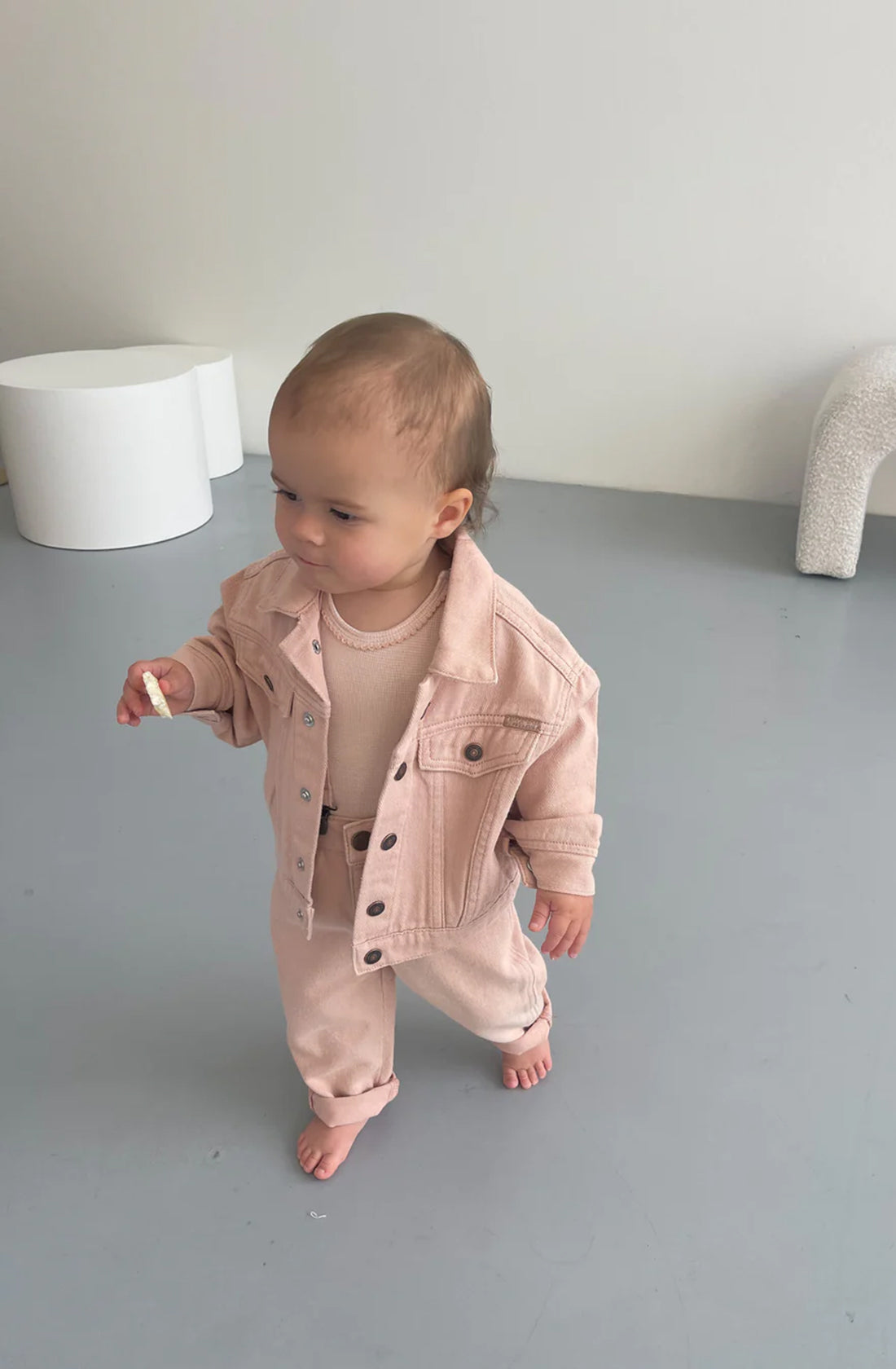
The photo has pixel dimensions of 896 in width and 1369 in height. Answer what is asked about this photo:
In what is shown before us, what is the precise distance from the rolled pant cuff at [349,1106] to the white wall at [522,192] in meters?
2.01

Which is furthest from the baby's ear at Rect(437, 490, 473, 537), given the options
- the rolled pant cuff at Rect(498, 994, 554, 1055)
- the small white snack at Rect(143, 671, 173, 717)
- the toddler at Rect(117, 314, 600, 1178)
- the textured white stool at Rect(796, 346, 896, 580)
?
the textured white stool at Rect(796, 346, 896, 580)

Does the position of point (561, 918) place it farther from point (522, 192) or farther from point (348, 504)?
point (522, 192)

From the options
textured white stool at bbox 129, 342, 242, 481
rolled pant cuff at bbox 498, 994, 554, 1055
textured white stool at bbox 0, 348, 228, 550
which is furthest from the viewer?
textured white stool at bbox 129, 342, 242, 481

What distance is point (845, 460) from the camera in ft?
7.00

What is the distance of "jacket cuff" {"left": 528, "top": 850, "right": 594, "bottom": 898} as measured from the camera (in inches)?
34.0

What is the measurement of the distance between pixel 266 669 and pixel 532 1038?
477 millimetres

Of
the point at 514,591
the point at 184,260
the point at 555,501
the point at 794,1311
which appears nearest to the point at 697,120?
the point at 555,501

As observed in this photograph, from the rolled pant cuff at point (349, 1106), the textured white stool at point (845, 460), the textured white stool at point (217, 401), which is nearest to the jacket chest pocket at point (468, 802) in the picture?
the rolled pant cuff at point (349, 1106)

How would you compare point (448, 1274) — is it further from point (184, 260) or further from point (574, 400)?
point (184, 260)

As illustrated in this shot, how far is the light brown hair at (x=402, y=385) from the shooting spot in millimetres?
684

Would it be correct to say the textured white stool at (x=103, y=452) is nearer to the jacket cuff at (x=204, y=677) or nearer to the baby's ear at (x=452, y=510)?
the jacket cuff at (x=204, y=677)

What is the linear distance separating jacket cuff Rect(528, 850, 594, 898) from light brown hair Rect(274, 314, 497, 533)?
0.32m

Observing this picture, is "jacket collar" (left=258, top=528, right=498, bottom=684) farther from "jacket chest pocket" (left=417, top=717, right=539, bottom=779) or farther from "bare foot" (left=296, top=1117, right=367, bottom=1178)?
"bare foot" (left=296, top=1117, right=367, bottom=1178)

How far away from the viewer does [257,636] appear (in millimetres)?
850
